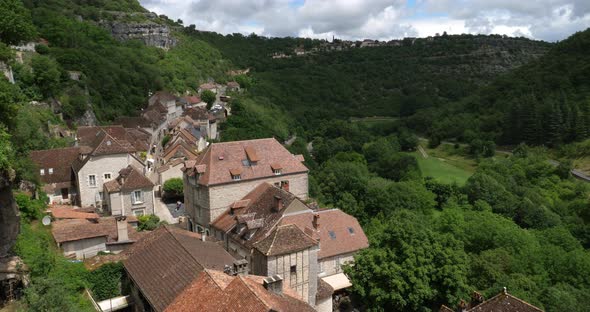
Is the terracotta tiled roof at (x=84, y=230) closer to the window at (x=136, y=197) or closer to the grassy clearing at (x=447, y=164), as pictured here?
the window at (x=136, y=197)

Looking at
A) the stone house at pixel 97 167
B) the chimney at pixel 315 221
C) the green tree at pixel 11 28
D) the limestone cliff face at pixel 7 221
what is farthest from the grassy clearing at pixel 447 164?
the limestone cliff face at pixel 7 221

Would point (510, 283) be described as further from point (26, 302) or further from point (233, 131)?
point (233, 131)

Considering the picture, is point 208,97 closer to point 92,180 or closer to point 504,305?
point 92,180

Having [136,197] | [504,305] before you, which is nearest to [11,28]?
[136,197]

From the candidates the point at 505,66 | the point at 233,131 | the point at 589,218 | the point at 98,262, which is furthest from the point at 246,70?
the point at 98,262

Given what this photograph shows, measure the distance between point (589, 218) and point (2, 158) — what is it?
67.9m

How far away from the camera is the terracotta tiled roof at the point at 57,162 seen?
44906 millimetres

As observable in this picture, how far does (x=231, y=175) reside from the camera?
38.6 m

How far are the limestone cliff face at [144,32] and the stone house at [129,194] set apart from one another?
9215 centimetres

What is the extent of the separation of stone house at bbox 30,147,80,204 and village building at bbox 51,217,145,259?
39.9 feet

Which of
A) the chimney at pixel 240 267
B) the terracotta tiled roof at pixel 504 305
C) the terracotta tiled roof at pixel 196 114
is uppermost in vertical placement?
the terracotta tiled roof at pixel 196 114

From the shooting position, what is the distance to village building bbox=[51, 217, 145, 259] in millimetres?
31562

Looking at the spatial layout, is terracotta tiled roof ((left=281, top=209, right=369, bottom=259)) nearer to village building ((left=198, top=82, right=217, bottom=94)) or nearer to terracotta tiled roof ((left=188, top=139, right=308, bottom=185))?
terracotta tiled roof ((left=188, top=139, right=308, bottom=185))

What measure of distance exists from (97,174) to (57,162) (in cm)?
514
